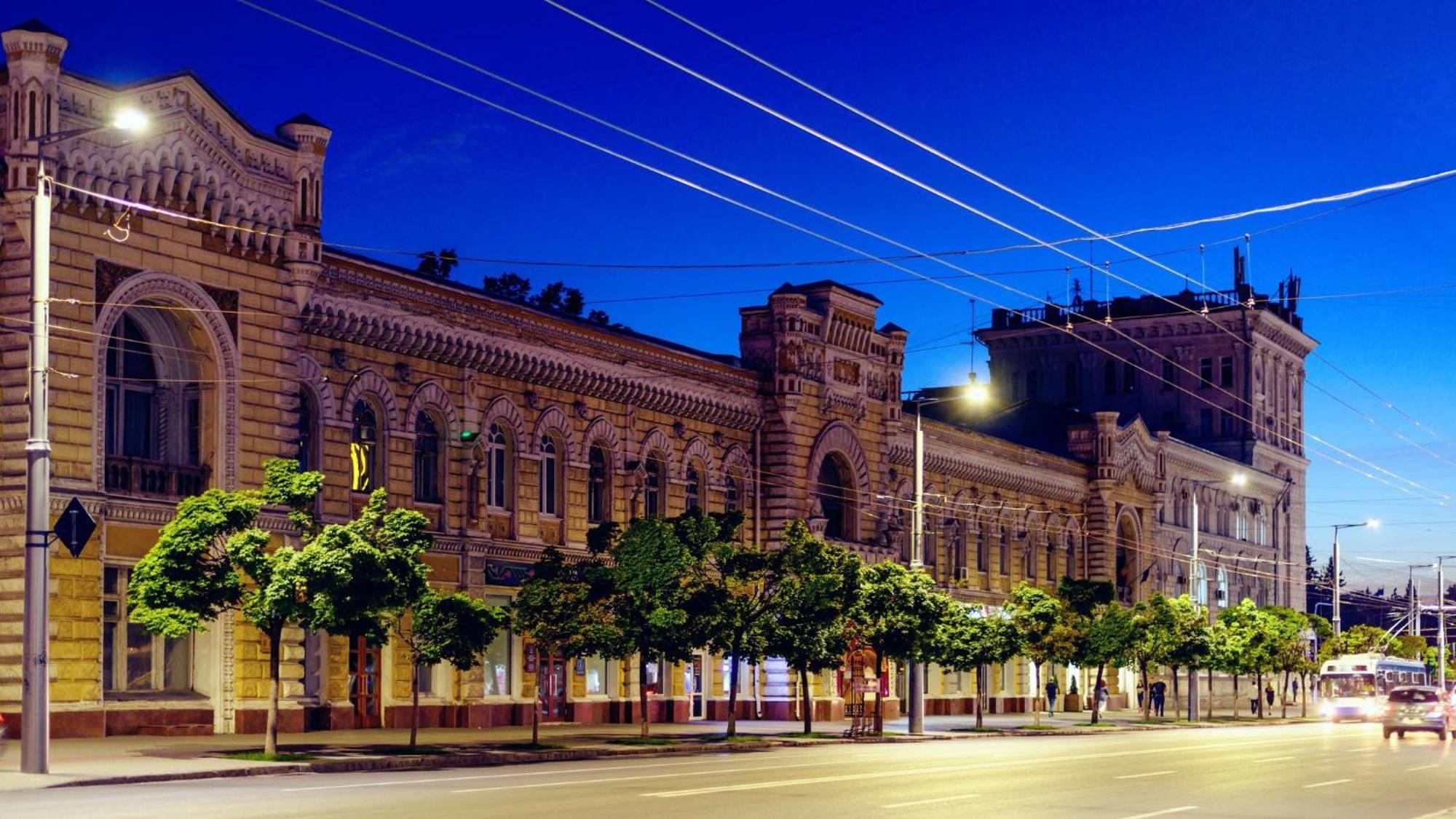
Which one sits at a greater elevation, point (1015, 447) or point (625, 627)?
point (1015, 447)

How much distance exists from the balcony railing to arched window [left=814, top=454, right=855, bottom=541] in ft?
90.1

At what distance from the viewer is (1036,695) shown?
70.9m

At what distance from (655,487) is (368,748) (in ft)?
68.8

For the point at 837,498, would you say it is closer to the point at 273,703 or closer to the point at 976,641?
the point at 976,641

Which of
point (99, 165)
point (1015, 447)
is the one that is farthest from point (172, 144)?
point (1015, 447)

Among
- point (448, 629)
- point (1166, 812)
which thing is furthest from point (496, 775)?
point (1166, 812)

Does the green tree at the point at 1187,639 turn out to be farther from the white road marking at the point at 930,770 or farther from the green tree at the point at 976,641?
the white road marking at the point at 930,770

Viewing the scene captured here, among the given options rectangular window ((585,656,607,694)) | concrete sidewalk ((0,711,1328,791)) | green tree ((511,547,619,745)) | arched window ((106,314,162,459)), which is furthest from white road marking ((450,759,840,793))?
rectangular window ((585,656,607,694))

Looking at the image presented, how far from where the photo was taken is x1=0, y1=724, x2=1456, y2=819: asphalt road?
22.3 meters

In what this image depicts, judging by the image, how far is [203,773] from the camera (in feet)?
92.9

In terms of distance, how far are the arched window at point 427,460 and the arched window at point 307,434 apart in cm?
388

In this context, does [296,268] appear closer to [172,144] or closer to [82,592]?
[172,144]

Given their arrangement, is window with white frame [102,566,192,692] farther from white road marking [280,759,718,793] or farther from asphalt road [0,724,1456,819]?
white road marking [280,759,718,793]

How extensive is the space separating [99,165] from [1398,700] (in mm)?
38549
